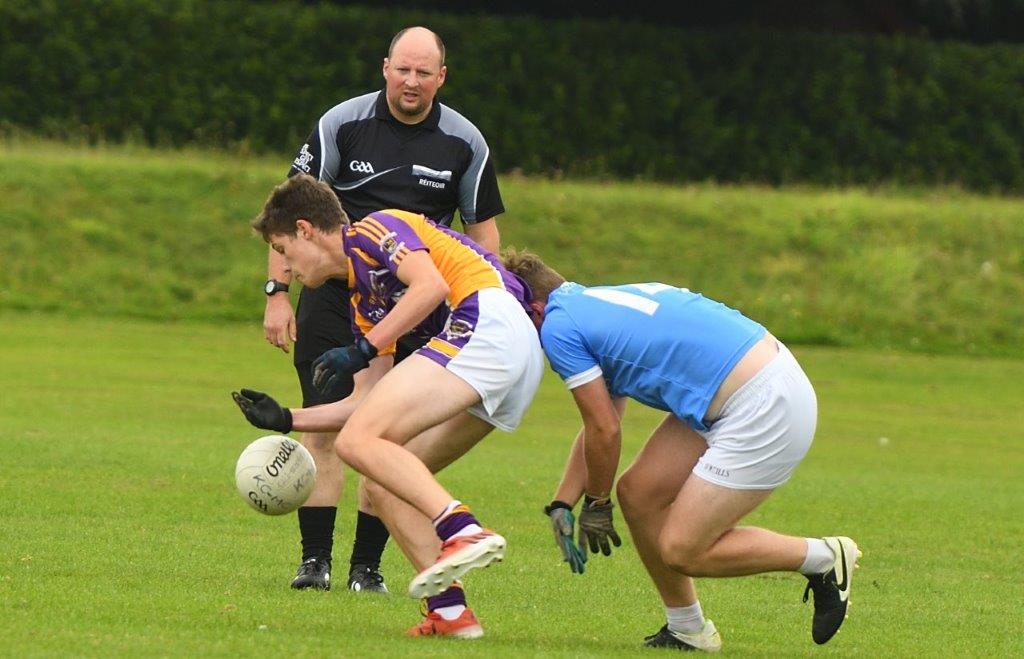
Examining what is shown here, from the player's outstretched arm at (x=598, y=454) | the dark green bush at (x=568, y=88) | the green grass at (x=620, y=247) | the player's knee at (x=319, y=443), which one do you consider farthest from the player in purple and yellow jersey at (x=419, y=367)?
the dark green bush at (x=568, y=88)

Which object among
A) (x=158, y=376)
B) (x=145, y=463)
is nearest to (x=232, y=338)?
(x=158, y=376)

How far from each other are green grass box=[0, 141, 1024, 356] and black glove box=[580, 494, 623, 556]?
1878 cm

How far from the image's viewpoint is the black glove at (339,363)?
710 cm

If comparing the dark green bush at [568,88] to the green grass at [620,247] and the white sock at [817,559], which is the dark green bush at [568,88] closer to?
the green grass at [620,247]

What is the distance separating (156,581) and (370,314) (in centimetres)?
171

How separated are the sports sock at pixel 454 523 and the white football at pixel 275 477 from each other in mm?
1168

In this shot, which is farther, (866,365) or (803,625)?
(866,365)

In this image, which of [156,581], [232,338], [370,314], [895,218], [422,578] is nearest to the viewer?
[422,578]

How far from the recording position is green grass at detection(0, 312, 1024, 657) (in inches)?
285

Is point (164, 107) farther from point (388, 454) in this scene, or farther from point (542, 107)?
point (388, 454)

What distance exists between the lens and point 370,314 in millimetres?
7641

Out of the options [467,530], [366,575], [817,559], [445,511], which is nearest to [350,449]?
[445,511]

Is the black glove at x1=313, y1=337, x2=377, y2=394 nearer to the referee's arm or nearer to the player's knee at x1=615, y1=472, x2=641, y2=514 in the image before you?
the player's knee at x1=615, y1=472, x2=641, y2=514

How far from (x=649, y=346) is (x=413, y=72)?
2.54 m
